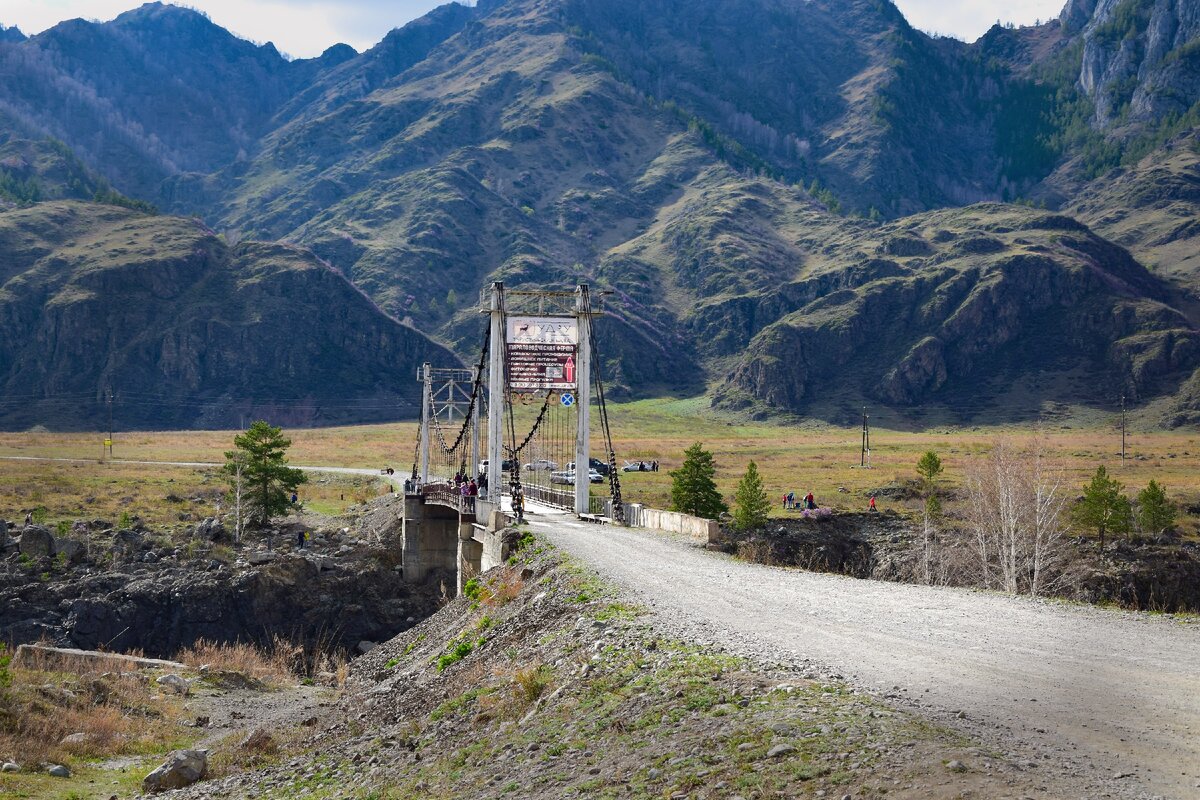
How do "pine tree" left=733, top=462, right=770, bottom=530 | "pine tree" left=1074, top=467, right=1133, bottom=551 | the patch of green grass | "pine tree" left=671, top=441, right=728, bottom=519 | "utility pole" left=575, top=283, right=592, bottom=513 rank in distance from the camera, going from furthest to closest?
"pine tree" left=1074, top=467, right=1133, bottom=551 < "pine tree" left=733, top=462, right=770, bottom=530 < "pine tree" left=671, top=441, right=728, bottom=519 < "utility pole" left=575, top=283, right=592, bottom=513 < the patch of green grass

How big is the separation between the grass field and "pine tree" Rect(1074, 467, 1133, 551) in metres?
7.19

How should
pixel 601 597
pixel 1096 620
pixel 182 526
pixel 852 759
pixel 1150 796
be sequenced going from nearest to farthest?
pixel 1150 796
pixel 852 759
pixel 1096 620
pixel 601 597
pixel 182 526

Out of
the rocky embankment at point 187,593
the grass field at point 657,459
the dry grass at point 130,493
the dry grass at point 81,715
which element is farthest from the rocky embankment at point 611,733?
the grass field at point 657,459

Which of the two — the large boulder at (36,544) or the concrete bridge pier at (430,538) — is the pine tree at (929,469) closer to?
the concrete bridge pier at (430,538)

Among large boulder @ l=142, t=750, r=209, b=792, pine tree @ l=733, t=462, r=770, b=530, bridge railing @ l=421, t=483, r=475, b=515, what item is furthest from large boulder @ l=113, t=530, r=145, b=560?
large boulder @ l=142, t=750, r=209, b=792

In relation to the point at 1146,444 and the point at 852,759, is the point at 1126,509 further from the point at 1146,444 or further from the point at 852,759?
the point at 1146,444

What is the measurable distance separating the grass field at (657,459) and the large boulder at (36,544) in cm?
1401

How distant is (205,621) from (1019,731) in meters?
39.3

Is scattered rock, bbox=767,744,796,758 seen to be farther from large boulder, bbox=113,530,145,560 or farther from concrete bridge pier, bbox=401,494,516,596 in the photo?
large boulder, bbox=113,530,145,560

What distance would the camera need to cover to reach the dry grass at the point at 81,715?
2472 cm

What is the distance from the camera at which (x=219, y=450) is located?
133m

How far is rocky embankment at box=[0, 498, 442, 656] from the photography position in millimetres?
44156

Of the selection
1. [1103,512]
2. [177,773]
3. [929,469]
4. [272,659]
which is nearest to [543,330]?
[272,659]

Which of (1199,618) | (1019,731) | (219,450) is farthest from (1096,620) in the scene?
(219,450)
